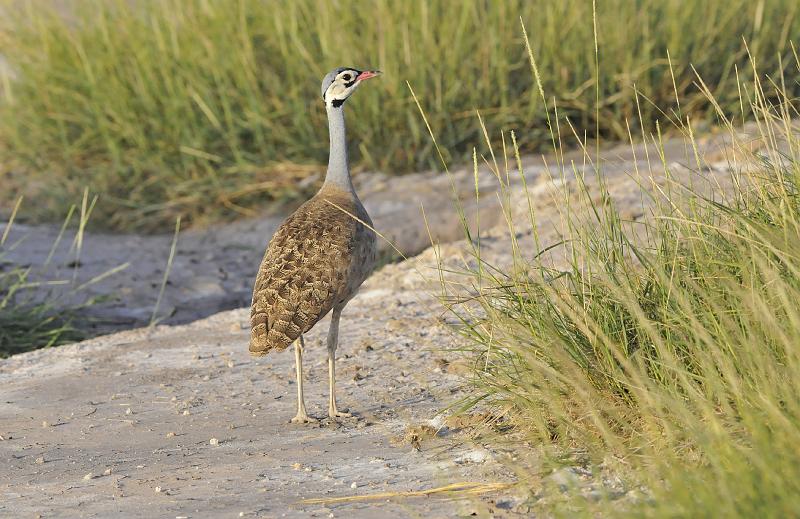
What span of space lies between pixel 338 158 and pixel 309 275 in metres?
0.82

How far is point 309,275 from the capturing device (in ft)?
15.2

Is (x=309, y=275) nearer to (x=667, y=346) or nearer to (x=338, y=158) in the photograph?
(x=338, y=158)

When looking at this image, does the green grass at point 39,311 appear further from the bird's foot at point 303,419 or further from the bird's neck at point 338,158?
the bird's foot at point 303,419

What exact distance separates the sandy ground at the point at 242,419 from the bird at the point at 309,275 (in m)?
0.29

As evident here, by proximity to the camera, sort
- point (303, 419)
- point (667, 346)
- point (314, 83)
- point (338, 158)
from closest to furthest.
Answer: point (667, 346) < point (303, 419) < point (338, 158) < point (314, 83)

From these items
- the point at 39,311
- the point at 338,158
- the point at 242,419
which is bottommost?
the point at 39,311

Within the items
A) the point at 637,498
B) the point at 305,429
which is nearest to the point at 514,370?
the point at 305,429

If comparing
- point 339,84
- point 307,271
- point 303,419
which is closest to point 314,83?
point 339,84

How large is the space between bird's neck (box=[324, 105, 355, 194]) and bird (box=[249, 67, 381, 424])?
7 centimetres

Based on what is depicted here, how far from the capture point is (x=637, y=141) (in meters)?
8.48

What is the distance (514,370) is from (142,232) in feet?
17.3

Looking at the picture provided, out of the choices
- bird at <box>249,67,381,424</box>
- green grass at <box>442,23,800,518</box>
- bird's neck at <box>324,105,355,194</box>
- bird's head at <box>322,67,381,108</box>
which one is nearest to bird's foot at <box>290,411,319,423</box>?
bird at <box>249,67,381,424</box>

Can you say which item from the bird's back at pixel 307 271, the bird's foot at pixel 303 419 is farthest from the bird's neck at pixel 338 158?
the bird's foot at pixel 303 419

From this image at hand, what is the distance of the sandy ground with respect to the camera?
12.0 feet
